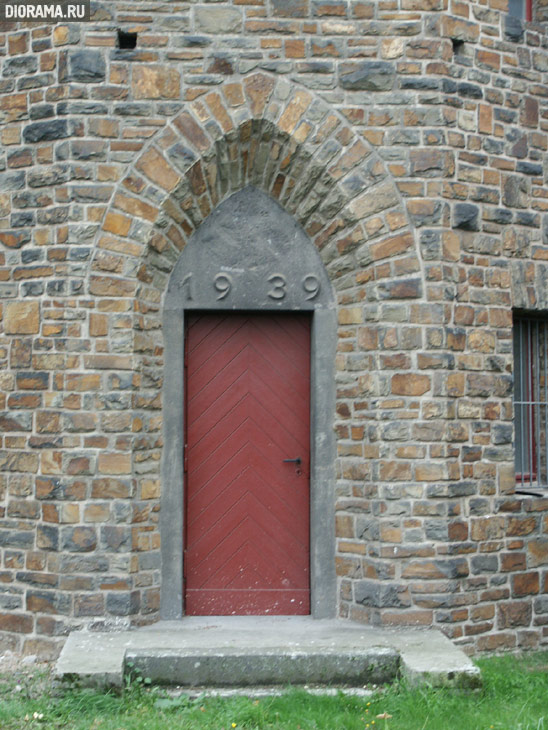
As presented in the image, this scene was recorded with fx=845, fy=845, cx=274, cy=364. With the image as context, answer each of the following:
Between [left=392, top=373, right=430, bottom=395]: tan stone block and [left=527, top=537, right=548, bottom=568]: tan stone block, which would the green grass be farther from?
[left=392, top=373, right=430, bottom=395]: tan stone block

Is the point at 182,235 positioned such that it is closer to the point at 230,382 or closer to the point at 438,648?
the point at 230,382

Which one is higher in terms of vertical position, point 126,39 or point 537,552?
point 126,39

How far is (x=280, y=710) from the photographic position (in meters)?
4.91

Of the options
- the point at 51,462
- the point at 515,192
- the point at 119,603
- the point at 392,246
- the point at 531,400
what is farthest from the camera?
the point at 531,400

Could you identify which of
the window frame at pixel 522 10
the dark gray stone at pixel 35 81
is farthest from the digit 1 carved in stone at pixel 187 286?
the window frame at pixel 522 10

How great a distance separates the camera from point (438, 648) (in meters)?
5.48

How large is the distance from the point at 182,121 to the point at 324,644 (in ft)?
12.5

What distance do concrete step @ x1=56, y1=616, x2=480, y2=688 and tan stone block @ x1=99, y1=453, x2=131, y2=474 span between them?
3.65 feet

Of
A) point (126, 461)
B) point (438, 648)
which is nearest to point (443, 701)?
point (438, 648)

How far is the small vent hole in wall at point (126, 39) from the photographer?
243 inches

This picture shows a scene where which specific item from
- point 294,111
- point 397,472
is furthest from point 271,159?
point 397,472

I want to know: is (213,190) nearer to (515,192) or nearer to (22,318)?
(22,318)

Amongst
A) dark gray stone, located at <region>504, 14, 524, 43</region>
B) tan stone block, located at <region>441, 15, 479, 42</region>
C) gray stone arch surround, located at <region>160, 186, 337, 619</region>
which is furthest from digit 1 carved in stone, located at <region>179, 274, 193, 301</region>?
dark gray stone, located at <region>504, 14, 524, 43</region>

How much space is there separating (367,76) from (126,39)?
1796mm
